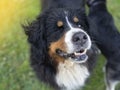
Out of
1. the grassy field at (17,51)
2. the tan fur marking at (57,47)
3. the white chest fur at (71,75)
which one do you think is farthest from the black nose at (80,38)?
the grassy field at (17,51)

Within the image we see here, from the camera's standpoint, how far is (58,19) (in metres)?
4.67

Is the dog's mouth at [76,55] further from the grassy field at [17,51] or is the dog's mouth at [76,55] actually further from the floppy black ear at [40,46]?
the grassy field at [17,51]

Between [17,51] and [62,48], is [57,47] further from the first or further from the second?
[17,51]

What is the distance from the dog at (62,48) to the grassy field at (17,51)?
0.47 meters

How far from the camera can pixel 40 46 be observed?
15.9 ft

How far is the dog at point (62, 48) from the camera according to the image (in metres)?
4.56

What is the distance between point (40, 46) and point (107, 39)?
3.55 feet

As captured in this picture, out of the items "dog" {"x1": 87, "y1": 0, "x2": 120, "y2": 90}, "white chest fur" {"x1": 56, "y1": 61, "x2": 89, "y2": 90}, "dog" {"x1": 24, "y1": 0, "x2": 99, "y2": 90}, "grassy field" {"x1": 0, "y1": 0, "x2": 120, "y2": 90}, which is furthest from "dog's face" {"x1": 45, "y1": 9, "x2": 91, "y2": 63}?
"grassy field" {"x1": 0, "y1": 0, "x2": 120, "y2": 90}

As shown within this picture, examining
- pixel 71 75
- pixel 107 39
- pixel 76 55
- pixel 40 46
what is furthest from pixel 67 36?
pixel 107 39

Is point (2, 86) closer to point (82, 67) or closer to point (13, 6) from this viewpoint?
point (82, 67)

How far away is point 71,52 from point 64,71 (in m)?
0.46

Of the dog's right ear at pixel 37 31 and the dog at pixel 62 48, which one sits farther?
the dog's right ear at pixel 37 31

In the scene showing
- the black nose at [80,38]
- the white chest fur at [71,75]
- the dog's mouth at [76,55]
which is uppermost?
the black nose at [80,38]

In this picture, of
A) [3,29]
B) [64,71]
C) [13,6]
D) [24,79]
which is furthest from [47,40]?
[13,6]
